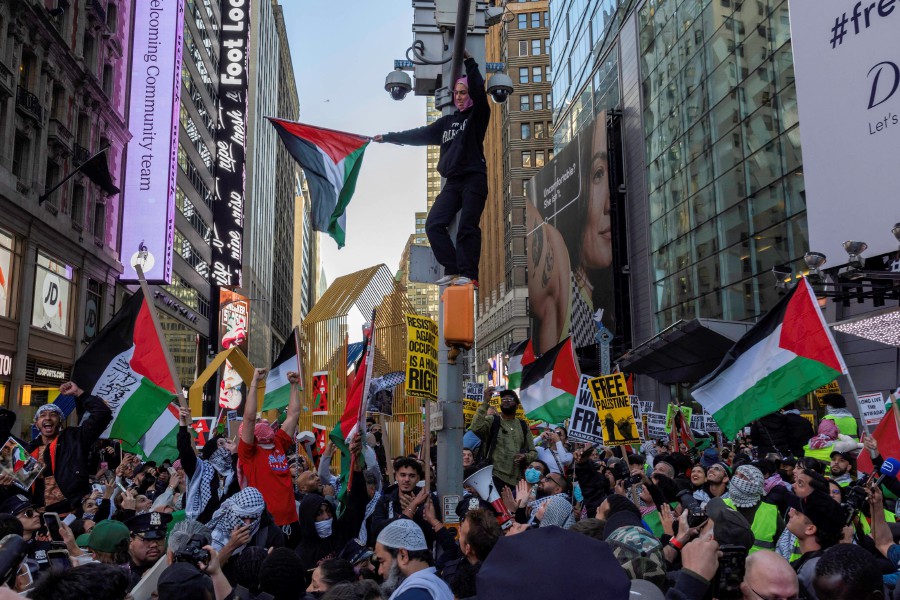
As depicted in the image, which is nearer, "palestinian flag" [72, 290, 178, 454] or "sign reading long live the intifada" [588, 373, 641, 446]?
"palestinian flag" [72, 290, 178, 454]

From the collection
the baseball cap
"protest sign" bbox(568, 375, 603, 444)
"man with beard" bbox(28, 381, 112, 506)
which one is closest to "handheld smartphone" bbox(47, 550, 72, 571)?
the baseball cap

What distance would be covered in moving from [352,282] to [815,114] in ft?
37.5

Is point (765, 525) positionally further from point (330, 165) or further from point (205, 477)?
point (330, 165)

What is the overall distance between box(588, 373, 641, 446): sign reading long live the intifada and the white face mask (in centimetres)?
470

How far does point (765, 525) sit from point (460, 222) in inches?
144

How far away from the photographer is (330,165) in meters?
9.55

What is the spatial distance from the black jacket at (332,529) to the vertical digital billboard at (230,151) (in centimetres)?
5081

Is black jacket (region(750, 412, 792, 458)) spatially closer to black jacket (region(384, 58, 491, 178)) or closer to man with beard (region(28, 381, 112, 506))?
black jacket (region(384, 58, 491, 178))

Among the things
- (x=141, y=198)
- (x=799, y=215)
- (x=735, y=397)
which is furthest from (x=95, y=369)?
(x=141, y=198)

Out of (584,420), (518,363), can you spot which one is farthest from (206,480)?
(518,363)

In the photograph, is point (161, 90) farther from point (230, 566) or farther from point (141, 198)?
point (230, 566)

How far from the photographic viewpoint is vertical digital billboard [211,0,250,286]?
5578cm

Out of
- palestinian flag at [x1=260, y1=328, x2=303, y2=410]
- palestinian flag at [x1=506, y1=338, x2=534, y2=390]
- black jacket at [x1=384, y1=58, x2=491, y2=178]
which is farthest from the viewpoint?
palestinian flag at [x1=506, y1=338, x2=534, y2=390]

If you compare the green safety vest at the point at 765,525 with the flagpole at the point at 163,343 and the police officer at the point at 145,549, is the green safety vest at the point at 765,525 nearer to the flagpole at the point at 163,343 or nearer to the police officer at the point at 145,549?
the police officer at the point at 145,549
